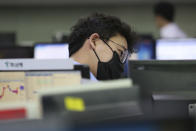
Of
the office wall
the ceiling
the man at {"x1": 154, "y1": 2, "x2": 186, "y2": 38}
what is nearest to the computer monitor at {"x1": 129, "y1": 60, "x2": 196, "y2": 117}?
the man at {"x1": 154, "y1": 2, "x2": 186, "y2": 38}

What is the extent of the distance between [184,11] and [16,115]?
6.07 meters

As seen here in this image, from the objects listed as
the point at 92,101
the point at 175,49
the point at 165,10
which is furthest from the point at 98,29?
the point at 165,10

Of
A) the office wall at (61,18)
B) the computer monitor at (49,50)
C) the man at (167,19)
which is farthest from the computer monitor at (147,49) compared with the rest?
the office wall at (61,18)

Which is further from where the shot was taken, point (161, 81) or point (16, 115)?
point (161, 81)

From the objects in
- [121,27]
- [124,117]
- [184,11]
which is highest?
[184,11]

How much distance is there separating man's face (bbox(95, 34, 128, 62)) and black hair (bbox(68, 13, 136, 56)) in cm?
2

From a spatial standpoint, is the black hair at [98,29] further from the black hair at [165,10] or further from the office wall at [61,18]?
the office wall at [61,18]

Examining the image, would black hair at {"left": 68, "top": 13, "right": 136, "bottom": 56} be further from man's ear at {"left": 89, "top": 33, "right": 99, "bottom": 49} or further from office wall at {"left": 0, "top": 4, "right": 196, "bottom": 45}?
office wall at {"left": 0, "top": 4, "right": 196, "bottom": 45}

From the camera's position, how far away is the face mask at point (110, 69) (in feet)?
3.91

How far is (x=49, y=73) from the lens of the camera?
0.88 metres

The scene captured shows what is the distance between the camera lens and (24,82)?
92cm

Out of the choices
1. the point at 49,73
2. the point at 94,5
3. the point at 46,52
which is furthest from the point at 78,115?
the point at 94,5

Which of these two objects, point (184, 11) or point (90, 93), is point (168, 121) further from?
point (184, 11)

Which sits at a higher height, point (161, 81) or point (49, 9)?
point (49, 9)
